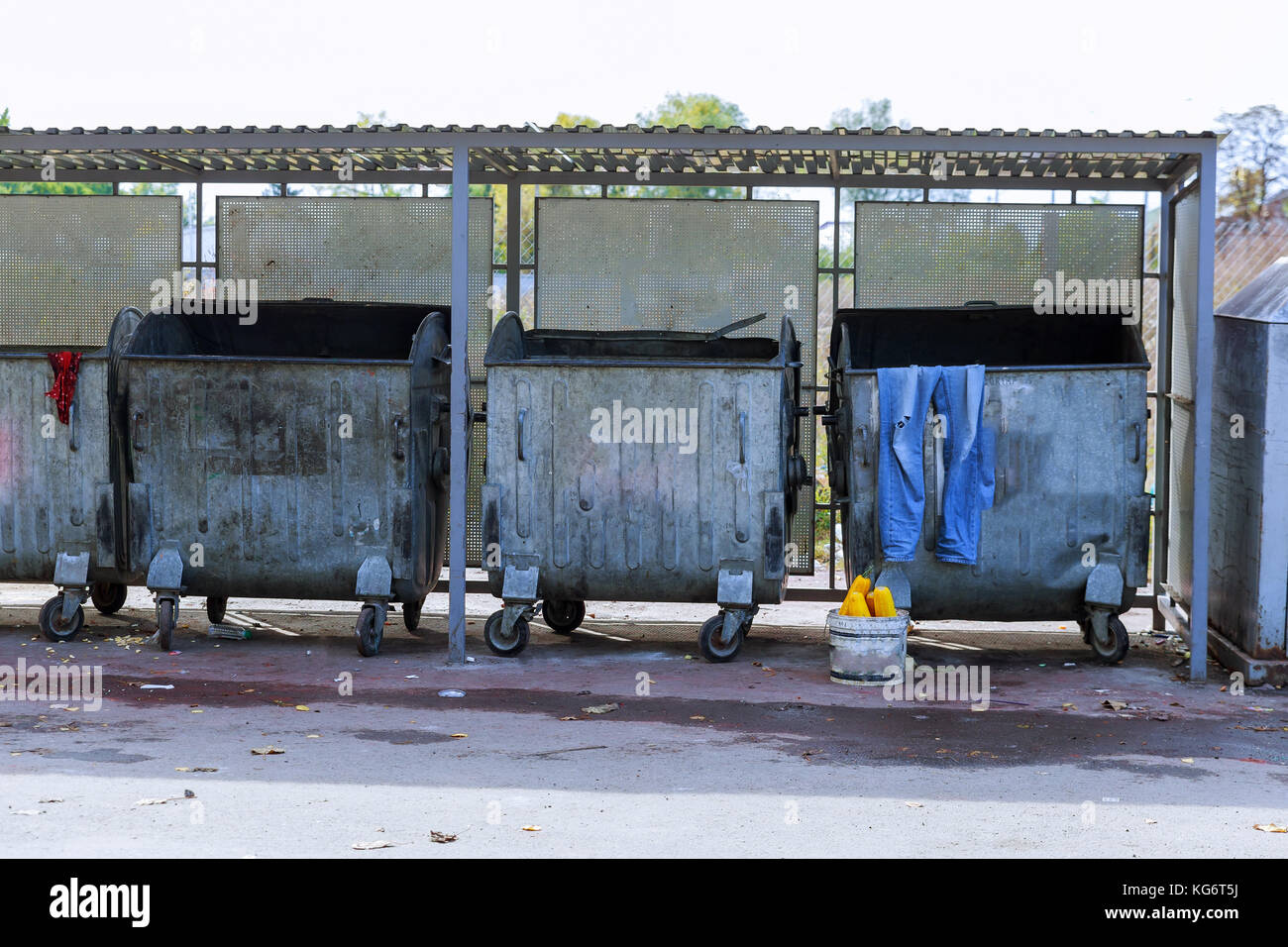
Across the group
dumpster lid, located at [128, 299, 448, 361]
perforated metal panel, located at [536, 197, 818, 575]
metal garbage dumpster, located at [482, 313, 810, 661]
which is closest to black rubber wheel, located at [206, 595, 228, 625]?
dumpster lid, located at [128, 299, 448, 361]

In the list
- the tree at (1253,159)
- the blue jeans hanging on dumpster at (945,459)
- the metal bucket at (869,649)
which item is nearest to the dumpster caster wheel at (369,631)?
the metal bucket at (869,649)

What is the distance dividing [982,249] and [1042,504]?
2.00m

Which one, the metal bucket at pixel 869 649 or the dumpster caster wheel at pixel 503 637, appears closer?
the metal bucket at pixel 869 649

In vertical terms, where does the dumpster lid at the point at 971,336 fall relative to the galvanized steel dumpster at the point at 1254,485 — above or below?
above

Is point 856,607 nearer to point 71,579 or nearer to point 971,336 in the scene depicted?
point 971,336

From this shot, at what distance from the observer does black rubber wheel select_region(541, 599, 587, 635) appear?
820 cm

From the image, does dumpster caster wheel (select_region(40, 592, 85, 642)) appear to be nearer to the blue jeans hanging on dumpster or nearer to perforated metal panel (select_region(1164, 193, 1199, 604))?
the blue jeans hanging on dumpster

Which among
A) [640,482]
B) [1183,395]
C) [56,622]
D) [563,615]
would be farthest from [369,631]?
[1183,395]

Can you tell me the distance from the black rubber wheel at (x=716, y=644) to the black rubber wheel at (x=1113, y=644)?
71.0 inches

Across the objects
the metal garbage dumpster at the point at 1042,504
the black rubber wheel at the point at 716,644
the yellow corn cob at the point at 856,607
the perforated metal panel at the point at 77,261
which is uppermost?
the perforated metal panel at the point at 77,261

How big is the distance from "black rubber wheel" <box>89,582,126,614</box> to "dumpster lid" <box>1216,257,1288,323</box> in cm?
631

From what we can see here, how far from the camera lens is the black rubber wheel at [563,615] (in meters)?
8.20

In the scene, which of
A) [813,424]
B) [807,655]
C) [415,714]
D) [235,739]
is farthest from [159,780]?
[813,424]

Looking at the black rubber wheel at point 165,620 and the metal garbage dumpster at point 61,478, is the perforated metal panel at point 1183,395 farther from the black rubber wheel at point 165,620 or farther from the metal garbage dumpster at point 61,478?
the metal garbage dumpster at point 61,478
